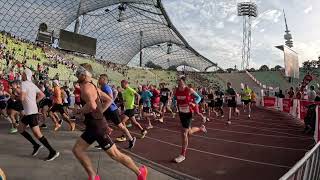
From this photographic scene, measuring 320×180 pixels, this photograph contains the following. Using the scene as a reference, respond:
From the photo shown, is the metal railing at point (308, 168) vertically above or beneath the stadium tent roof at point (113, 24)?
beneath

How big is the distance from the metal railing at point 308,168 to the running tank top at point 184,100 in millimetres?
3747

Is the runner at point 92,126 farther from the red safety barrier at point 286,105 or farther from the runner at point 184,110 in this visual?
the red safety barrier at point 286,105

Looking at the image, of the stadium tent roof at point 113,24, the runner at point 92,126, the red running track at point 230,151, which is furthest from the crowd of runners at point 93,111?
the stadium tent roof at point 113,24

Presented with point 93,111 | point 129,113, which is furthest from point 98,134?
point 129,113

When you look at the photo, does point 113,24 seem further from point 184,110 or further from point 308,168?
point 308,168

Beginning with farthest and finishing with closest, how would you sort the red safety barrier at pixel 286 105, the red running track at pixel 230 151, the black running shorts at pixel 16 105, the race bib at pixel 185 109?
the red safety barrier at pixel 286 105
the black running shorts at pixel 16 105
the race bib at pixel 185 109
the red running track at pixel 230 151

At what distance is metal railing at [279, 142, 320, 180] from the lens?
3642mm

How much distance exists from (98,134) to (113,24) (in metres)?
74.1

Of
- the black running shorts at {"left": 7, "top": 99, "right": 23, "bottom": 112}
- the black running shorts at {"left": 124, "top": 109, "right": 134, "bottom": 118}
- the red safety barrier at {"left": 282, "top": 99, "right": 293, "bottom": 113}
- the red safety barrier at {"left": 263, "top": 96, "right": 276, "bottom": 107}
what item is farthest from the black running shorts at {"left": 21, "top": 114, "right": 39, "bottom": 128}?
the red safety barrier at {"left": 263, "top": 96, "right": 276, "bottom": 107}

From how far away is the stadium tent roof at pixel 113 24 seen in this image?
213ft

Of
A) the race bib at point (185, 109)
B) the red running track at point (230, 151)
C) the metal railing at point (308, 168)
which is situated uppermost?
the race bib at point (185, 109)

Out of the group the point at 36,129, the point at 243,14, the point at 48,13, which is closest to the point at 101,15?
the point at 48,13

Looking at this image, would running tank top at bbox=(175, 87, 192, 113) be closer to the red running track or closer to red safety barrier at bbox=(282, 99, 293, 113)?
the red running track

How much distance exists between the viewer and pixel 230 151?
1014cm
